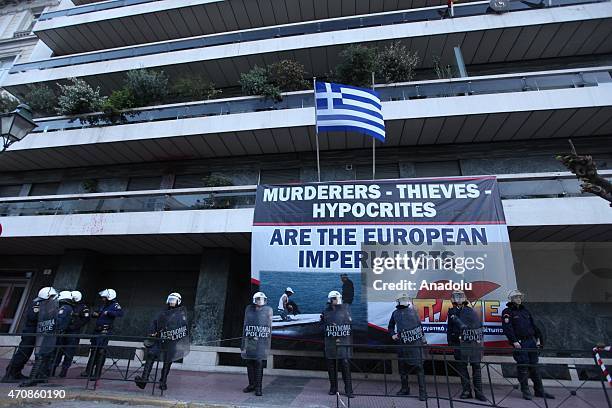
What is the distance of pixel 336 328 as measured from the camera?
21.7 ft

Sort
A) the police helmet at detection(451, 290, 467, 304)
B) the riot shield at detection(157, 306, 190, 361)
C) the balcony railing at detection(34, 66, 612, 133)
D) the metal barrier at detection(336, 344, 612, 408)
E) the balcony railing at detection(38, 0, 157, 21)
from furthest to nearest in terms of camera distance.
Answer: the balcony railing at detection(38, 0, 157, 21)
the balcony railing at detection(34, 66, 612, 133)
the police helmet at detection(451, 290, 467, 304)
the riot shield at detection(157, 306, 190, 361)
the metal barrier at detection(336, 344, 612, 408)

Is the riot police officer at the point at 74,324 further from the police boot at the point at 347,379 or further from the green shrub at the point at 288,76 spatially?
the green shrub at the point at 288,76

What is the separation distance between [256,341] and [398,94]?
8867 millimetres

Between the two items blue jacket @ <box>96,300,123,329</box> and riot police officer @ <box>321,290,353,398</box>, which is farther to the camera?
blue jacket @ <box>96,300,123,329</box>

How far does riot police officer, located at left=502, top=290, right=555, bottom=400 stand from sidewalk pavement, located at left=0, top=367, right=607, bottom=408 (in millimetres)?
417

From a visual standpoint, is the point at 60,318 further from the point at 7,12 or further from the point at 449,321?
the point at 7,12

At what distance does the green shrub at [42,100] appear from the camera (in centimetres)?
1521

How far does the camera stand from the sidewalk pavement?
5477 mm

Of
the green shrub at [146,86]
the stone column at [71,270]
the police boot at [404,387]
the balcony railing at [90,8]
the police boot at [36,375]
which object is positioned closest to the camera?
the police boot at [404,387]

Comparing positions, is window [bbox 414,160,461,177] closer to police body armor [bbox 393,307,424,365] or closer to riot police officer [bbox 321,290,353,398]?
police body armor [bbox 393,307,424,365]

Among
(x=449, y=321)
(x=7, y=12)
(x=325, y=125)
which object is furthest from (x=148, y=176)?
(x=7, y=12)

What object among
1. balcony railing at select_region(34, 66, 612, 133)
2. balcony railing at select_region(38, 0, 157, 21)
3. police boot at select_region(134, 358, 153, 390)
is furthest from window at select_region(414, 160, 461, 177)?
balcony railing at select_region(38, 0, 157, 21)

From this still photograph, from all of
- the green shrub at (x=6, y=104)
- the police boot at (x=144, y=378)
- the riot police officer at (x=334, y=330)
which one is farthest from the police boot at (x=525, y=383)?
the green shrub at (x=6, y=104)

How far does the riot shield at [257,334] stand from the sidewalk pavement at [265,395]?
2.31 ft
